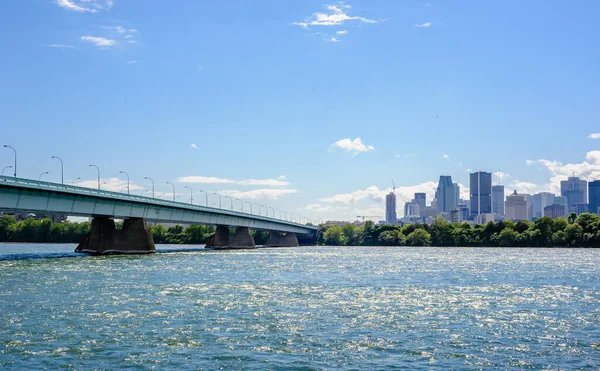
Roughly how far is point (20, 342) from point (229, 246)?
519ft

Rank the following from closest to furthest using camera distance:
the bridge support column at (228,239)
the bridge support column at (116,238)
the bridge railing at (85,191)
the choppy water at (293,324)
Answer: the choppy water at (293,324)
the bridge railing at (85,191)
the bridge support column at (116,238)
the bridge support column at (228,239)

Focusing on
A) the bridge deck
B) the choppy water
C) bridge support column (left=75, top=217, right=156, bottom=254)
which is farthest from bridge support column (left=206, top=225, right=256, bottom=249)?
the choppy water

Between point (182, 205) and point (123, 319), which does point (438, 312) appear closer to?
point (123, 319)

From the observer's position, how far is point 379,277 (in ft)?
239

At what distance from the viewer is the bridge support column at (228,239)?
185 metres

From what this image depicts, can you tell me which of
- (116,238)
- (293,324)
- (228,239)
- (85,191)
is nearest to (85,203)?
(85,191)

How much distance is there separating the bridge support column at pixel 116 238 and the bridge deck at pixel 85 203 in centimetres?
288

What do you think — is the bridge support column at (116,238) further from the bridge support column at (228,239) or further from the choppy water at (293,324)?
the choppy water at (293,324)

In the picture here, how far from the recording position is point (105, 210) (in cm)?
11356

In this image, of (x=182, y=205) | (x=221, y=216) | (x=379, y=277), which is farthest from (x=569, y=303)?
(x=221, y=216)

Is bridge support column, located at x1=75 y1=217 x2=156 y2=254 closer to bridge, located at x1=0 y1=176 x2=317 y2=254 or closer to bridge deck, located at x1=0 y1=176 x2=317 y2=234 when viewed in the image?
bridge, located at x1=0 y1=176 x2=317 y2=254

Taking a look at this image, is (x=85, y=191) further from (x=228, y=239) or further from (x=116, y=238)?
(x=228, y=239)

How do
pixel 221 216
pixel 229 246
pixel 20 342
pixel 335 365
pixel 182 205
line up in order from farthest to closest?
pixel 229 246 < pixel 221 216 < pixel 182 205 < pixel 20 342 < pixel 335 365

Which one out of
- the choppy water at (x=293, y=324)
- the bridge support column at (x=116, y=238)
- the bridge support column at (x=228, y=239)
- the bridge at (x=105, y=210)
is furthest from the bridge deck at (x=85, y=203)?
the choppy water at (x=293, y=324)
